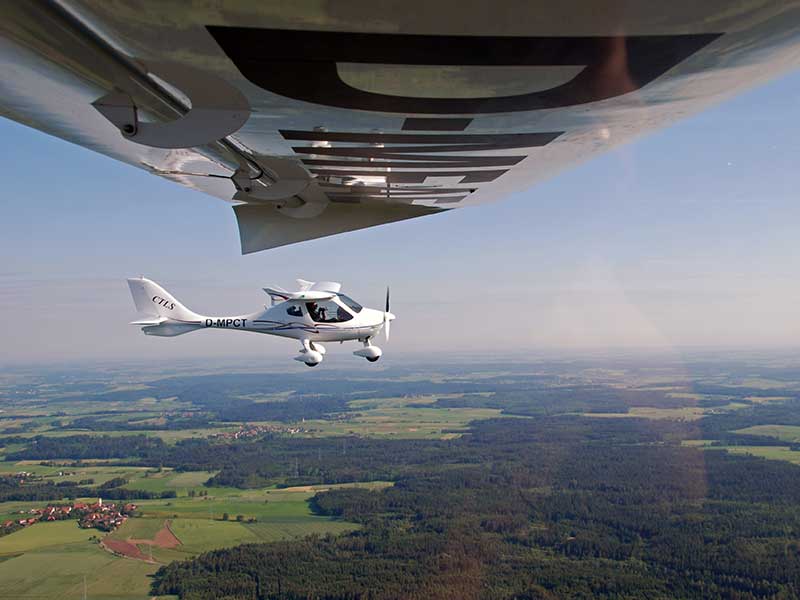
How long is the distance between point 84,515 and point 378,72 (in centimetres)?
7217

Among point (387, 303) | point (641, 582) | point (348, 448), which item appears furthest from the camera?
point (348, 448)

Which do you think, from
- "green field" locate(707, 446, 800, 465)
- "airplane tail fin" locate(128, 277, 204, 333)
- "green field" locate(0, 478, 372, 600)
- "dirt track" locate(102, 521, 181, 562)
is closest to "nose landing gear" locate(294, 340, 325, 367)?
"airplane tail fin" locate(128, 277, 204, 333)

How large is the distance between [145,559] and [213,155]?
61.9 m

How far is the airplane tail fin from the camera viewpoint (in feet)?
47.5

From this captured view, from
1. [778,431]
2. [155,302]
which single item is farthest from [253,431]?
[155,302]

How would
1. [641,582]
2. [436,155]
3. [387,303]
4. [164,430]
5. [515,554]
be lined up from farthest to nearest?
[164,430] < [515,554] < [641,582] < [387,303] < [436,155]

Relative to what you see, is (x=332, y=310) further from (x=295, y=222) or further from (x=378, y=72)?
(x=378, y=72)

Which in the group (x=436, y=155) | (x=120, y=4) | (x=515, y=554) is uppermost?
(x=436, y=155)

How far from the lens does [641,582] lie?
52.8m

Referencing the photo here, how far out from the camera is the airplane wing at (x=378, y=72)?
4.32ft

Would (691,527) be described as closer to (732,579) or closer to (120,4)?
(732,579)

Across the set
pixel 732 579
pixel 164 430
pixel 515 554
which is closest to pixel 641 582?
pixel 732 579

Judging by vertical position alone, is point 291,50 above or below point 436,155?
below

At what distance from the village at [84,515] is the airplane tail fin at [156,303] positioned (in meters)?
52.5
